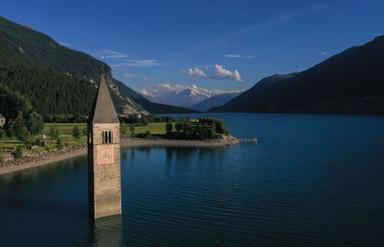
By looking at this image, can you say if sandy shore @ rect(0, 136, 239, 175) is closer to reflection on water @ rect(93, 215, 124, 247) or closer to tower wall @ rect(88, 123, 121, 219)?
tower wall @ rect(88, 123, 121, 219)

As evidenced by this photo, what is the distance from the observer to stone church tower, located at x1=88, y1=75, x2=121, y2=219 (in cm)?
4181

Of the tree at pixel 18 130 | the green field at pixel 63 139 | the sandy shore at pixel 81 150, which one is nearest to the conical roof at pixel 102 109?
the sandy shore at pixel 81 150

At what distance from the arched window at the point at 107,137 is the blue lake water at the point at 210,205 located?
309 inches

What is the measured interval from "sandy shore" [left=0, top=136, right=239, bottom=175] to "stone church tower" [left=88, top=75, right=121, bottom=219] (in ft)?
123

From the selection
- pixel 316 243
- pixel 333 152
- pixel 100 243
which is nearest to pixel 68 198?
pixel 100 243

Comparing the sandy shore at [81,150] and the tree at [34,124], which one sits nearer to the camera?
the sandy shore at [81,150]

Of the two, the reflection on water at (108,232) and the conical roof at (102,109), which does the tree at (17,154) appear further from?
the reflection on water at (108,232)

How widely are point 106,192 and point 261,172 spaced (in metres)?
38.4

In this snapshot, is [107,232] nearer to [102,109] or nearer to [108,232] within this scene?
[108,232]

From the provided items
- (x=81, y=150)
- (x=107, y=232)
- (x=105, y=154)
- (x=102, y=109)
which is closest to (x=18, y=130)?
(x=81, y=150)

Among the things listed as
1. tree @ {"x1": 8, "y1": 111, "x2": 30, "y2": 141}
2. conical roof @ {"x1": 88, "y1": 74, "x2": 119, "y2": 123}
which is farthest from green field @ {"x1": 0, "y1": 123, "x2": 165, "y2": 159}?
conical roof @ {"x1": 88, "y1": 74, "x2": 119, "y2": 123}

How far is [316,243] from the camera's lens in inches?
1457

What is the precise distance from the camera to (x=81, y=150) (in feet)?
349

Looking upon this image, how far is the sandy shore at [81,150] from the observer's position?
7875cm
